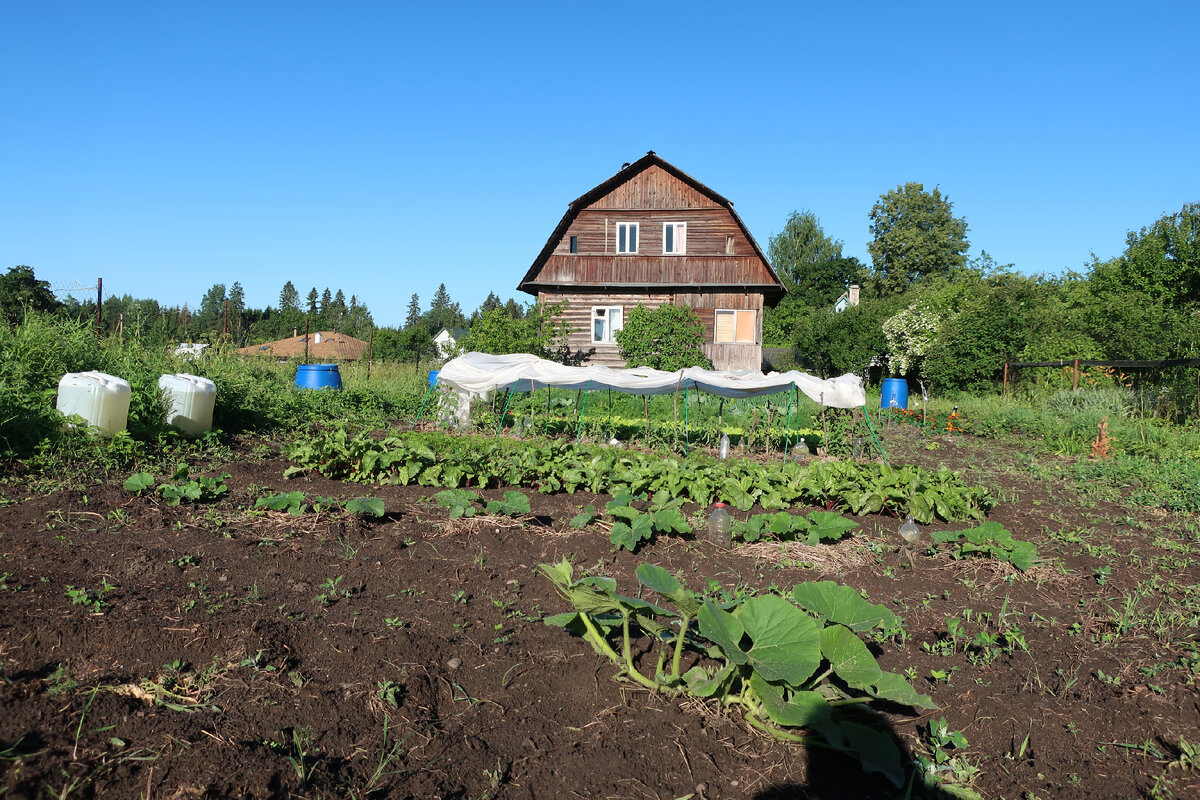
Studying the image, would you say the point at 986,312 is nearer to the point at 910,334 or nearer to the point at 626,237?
the point at 910,334

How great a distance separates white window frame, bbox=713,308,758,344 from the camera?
77.0 feet

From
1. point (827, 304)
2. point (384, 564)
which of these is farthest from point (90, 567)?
point (827, 304)

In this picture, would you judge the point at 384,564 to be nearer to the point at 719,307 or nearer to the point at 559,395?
the point at 559,395

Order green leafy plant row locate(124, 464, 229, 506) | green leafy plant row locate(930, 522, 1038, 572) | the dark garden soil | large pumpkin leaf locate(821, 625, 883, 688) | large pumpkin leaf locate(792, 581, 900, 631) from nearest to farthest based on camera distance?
the dark garden soil
large pumpkin leaf locate(821, 625, 883, 688)
large pumpkin leaf locate(792, 581, 900, 631)
green leafy plant row locate(930, 522, 1038, 572)
green leafy plant row locate(124, 464, 229, 506)

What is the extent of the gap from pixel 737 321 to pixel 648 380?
1417cm

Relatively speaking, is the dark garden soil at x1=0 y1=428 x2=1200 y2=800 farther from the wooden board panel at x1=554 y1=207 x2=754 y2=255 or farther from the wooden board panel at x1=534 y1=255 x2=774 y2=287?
the wooden board panel at x1=554 y1=207 x2=754 y2=255

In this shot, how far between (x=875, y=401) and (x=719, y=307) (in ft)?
18.2

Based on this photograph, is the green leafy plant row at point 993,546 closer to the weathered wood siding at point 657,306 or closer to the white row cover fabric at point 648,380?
the white row cover fabric at point 648,380

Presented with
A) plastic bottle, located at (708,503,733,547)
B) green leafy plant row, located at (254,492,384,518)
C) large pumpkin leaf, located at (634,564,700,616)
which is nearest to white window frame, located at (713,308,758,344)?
plastic bottle, located at (708,503,733,547)

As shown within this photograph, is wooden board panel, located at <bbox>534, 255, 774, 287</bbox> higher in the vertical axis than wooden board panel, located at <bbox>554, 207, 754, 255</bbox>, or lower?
lower

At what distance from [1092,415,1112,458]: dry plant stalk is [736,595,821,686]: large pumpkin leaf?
9628mm

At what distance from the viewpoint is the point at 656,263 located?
2327 centimetres

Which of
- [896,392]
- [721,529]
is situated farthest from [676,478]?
[896,392]

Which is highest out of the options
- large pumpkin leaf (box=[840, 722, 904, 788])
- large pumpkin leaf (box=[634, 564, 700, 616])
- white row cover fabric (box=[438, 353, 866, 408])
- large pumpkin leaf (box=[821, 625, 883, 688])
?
white row cover fabric (box=[438, 353, 866, 408])
